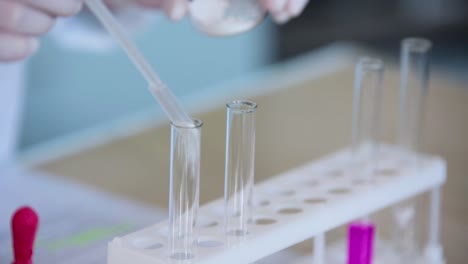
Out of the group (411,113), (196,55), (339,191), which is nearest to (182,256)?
(339,191)

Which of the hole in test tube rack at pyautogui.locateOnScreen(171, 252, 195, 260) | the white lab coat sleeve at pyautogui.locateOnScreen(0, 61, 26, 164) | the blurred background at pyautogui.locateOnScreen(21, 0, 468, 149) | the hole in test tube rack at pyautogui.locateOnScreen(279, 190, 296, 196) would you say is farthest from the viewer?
the blurred background at pyautogui.locateOnScreen(21, 0, 468, 149)

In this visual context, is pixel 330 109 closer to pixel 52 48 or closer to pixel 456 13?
pixel 52 48

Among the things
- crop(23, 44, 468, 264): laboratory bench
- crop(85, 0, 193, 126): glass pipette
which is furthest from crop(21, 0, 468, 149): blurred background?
crop(85, 0, 193, 126): glass pipette

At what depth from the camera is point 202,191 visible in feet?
2.46

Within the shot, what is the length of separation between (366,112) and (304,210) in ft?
0.37

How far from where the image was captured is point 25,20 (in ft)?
1.88

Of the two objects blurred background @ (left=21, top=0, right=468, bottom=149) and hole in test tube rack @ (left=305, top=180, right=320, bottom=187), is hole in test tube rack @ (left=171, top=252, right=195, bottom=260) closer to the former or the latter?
hole in test tube rack @ (left=305, top=180, right=320, bottom=187)

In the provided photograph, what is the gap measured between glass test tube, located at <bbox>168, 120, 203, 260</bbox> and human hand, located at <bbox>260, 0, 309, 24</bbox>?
0.39 feet

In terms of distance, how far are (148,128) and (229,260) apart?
52 cm

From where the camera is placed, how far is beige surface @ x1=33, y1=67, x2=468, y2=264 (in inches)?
31.0

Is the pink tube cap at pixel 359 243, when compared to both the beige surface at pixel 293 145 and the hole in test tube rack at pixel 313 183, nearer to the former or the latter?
the hole in test tube rack at pixel 313 183

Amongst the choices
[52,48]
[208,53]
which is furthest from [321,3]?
[52,48]

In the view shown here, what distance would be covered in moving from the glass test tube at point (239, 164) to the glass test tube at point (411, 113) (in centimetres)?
16

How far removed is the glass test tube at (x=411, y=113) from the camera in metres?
0.60
